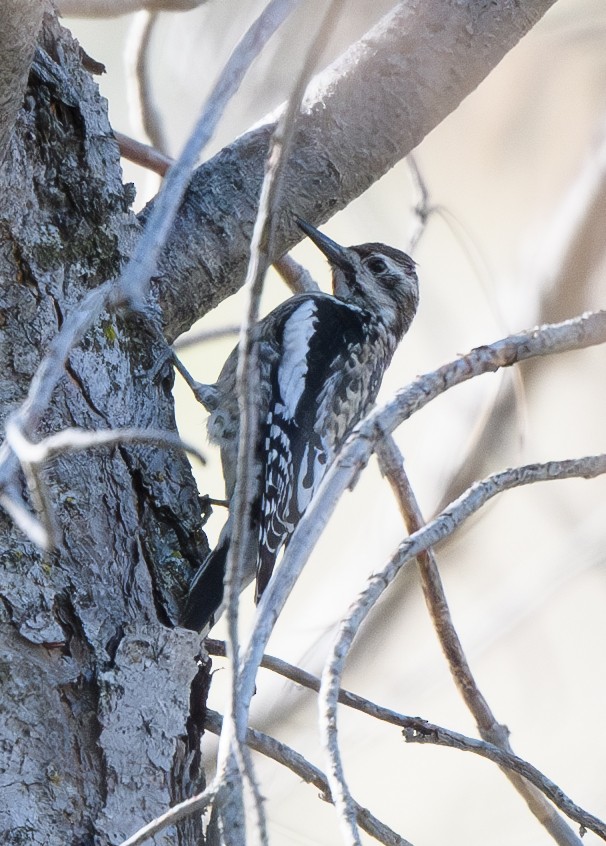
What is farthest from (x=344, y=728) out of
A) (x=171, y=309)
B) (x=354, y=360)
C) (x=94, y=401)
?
(x=94, y=401)

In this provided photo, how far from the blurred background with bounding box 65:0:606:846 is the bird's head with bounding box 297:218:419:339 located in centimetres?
15

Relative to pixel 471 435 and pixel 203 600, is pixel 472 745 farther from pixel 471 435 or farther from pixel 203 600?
pixel 471 435

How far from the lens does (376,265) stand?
375 centimetres

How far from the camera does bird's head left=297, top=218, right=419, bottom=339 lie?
3.71m

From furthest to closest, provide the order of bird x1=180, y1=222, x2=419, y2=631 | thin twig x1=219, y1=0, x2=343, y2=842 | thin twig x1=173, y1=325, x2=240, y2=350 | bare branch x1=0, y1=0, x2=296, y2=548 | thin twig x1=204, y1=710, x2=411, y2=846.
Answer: bird x1=180, y1=222, x2=419, y2=631 → thin twig x1=173, y1=325, x2=240, y2=350 → thin twig x1=204, y1=710, x2=411, y2=846 → bare branch x1=0, y1=0, x2=296, y2=548 → thin twig x1=219, y1=0, x2=343, y2=842

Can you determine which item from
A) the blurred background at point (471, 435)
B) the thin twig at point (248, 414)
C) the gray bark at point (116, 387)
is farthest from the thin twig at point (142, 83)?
the thin twig at point (248, 414)

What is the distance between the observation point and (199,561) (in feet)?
6.49

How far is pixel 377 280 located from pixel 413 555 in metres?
2.45

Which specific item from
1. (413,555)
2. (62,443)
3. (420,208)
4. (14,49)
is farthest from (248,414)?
(420,208)

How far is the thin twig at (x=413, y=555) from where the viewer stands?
3.88ft

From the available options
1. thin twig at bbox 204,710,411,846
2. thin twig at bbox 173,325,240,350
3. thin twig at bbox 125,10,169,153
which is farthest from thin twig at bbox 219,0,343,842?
thin twig at bbox 125,10,169,153

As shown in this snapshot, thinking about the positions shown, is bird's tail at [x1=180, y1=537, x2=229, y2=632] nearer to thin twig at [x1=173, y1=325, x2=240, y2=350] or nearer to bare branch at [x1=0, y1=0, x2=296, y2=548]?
thin twig at [x1=173, y1=325, x2=240, y2=350]

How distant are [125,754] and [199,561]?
473 millimetres

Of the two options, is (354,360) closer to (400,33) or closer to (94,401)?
(400,33)
